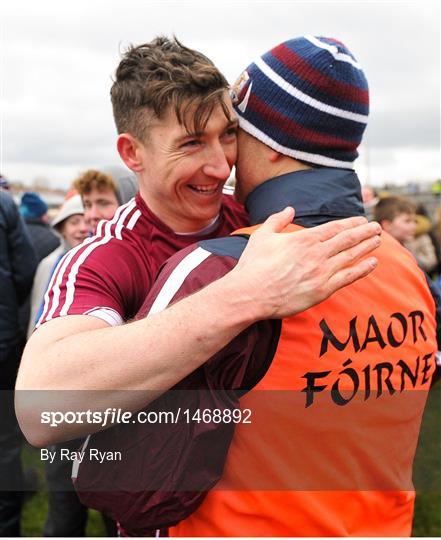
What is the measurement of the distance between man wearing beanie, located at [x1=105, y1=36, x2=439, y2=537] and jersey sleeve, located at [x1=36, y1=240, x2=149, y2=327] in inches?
5.8

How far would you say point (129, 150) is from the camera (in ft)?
6.44

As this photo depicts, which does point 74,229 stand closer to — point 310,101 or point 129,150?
point 129,150

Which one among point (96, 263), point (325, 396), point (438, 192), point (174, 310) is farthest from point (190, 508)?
point (438, 192)

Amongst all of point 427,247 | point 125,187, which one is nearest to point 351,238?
point 125,187

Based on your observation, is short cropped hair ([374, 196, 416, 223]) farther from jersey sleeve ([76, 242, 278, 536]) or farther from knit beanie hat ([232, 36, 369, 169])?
jersey sleeve ([76, 242, 278, 536])

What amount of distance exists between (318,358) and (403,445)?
0.39 metres

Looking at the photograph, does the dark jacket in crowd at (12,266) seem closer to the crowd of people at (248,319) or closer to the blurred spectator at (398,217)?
the crowd of people at (248,319)

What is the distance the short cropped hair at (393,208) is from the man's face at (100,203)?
2666 millimetres

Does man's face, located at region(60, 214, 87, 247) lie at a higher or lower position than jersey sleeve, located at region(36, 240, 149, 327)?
lower

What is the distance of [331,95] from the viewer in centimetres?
161

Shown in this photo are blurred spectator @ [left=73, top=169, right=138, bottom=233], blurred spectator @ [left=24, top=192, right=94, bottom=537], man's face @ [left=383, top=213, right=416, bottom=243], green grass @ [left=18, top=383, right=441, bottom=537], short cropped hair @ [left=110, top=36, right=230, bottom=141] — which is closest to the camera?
short cropped hair @ [left=110, top=36, right=230, bottom=141]

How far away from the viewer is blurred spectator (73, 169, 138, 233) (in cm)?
388

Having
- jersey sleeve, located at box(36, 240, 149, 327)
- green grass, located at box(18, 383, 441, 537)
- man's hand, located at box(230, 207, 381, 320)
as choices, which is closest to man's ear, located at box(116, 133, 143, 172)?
jersey sleeve, located at box(36, 240, 149, 327)

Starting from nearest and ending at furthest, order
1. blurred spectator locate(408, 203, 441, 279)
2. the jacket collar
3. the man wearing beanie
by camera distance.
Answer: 1. the man wearing beanie
2. the jacket collar
3. blurred spectator locate(408, 203, 441, 279)
